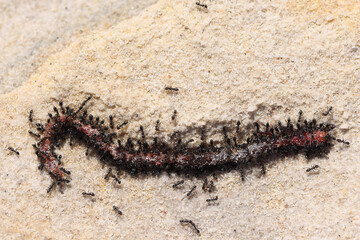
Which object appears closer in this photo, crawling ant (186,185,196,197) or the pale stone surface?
crawling ant (186,185,196,197)

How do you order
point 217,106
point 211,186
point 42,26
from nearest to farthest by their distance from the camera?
1. point 217,106
2. point 211,186
3. point 42,26

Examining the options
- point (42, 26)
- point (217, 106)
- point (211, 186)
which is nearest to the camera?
point (217, 106)

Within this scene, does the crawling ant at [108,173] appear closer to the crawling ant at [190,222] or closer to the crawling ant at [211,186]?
the crawling ant at [190,222]

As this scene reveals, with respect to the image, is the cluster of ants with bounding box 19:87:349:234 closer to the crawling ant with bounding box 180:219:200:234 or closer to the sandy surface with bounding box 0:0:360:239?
the crawling ant with bounding box 180:219:200:234

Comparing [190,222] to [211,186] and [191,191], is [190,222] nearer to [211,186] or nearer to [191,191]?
[191,191]

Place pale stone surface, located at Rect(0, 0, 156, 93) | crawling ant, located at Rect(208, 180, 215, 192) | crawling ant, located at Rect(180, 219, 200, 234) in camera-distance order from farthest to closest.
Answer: pale stone surface, located at Rect(0, 0, 156, 93) → crawling ant, located at Rect(208, 180, 215, 192) → crawling ant, located at Rect(180, 219, 200, 234)

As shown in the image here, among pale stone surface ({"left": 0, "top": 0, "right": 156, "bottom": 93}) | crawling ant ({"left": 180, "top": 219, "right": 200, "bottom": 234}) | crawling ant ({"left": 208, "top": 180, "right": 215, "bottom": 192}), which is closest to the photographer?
crawling ant ({"left": 180, "top": 219, "right": 200, "bottom": 234})

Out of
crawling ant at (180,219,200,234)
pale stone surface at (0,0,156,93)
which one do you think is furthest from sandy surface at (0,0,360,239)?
pale stone surface at (0,0,156,93)

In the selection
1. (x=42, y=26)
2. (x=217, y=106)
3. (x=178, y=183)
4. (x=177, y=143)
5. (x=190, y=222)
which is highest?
(x=42, y=26)

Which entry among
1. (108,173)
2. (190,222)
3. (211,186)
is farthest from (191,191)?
(108,173)
